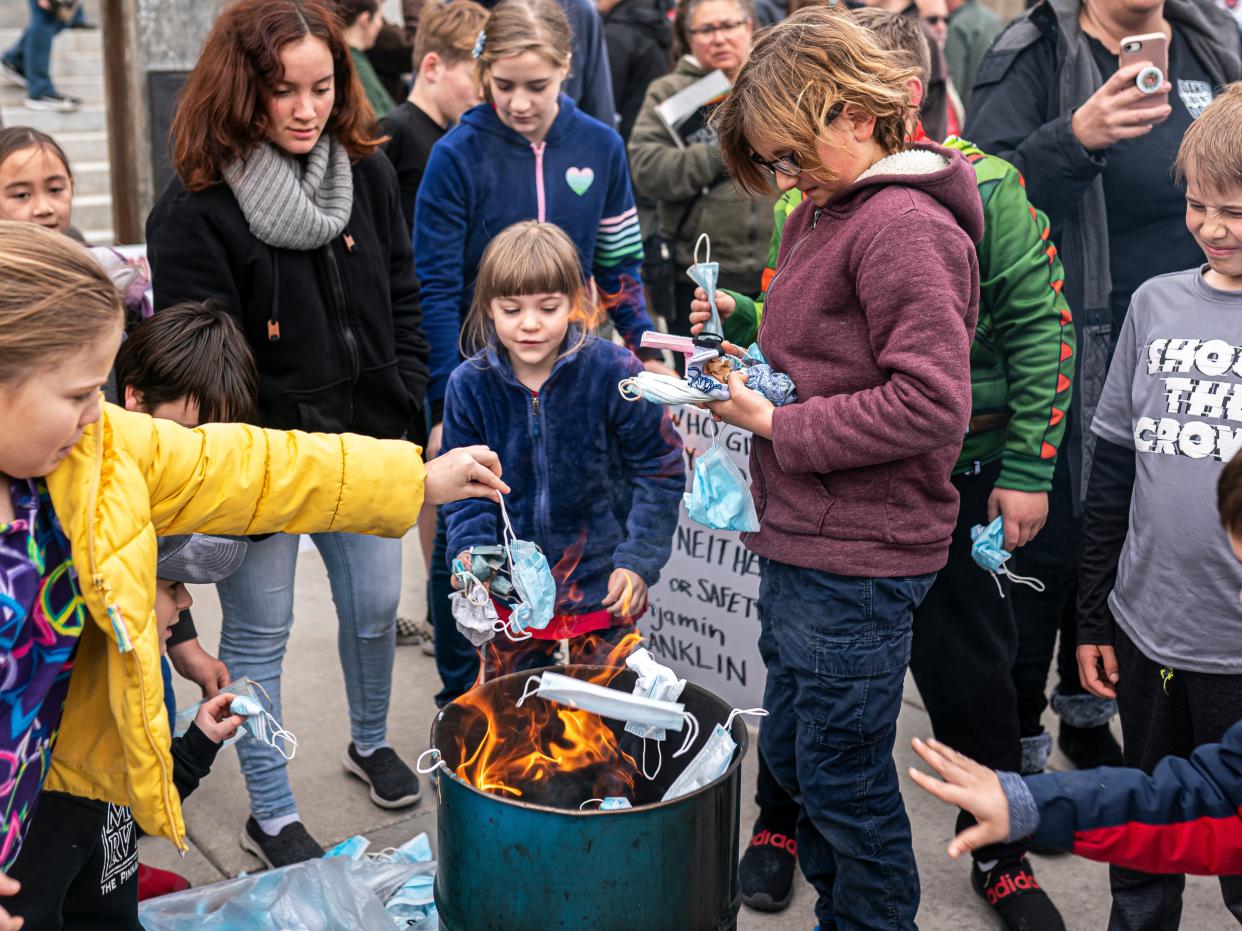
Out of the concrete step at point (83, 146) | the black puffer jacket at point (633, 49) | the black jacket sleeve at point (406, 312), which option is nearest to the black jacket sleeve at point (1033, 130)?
the black jacket sleeve at point (406, 312)

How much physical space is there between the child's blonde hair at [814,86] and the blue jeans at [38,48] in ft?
30.9

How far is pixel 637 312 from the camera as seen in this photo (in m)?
3.95

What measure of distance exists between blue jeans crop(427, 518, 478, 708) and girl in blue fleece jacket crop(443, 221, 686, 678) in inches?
21.2

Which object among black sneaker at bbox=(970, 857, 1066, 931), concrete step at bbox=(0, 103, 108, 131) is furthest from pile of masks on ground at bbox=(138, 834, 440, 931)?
concrete step at bbox=(0, 103, 108, 131)

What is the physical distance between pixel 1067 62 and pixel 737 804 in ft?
7.17

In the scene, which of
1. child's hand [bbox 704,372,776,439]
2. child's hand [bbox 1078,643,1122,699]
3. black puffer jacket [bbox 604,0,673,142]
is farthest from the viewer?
black puffer jacket [bbox 604,0,673,142]

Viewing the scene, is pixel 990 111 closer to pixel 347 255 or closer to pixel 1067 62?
pixel 1067 62

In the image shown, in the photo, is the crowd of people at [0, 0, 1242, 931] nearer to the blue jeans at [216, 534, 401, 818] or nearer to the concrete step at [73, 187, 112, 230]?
the blue jeans at [216, 534, 401, 818]

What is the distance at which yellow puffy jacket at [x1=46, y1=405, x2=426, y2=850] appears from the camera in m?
2.01

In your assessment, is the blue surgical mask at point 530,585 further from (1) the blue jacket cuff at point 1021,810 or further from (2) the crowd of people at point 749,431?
(1) the blue jacket cuff at point 1021,810

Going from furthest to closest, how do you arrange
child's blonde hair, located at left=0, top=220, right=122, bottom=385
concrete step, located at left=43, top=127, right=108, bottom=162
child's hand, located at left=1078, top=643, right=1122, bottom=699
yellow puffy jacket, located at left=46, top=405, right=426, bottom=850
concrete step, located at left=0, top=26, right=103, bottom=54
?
concrete step, located at left=0, top=26, right=103, bottom=54
concrete step, located at left=43, top=127, right=108, bottom=162
child's hand, located at left=1078, top=643, right=1122, bottom=699
yellow puffy jacket, located at left=46, top=405, right=426, bottom=850
child's blonde hair, located at left=0, top=220, right=122, bottom=385

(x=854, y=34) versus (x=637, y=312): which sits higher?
(x=854, y=34)

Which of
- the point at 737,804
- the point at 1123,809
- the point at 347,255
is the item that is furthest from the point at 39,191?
the point at 1123,809

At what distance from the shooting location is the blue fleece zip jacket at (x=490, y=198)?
3.83m
